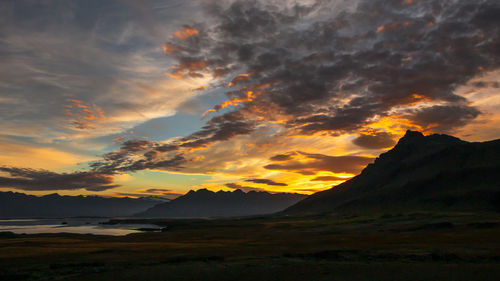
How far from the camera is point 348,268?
33375 mm

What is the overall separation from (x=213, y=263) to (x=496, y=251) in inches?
1464

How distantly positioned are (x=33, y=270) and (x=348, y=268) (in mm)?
33572

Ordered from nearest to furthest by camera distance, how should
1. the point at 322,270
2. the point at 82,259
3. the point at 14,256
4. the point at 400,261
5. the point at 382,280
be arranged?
the point at 382,280 < the point at 322,270 < the point at 400,261 < the point at 82,259 < the point at 14,256

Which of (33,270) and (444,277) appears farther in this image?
(33,270)

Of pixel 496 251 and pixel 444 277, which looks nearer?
pixel 444 277

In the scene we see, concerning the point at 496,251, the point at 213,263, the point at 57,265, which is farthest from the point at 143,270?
the point at 496,251

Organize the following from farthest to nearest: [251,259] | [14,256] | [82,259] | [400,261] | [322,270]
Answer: [14,256]
[82,259]
[251,259]
[400,261]
[322,270]

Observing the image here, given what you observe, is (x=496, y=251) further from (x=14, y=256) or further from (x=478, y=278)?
(x=14, y=256)

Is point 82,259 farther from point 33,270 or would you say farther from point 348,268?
point 348,268

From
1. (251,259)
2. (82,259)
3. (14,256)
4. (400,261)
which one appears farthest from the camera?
(14,256)

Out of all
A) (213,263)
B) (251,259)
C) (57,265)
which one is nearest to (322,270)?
(251,259)

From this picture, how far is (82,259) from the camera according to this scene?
138 feet

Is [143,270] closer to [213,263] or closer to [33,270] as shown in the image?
[213,263]

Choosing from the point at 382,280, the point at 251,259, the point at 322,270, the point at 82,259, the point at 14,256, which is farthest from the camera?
the point at 14,256
